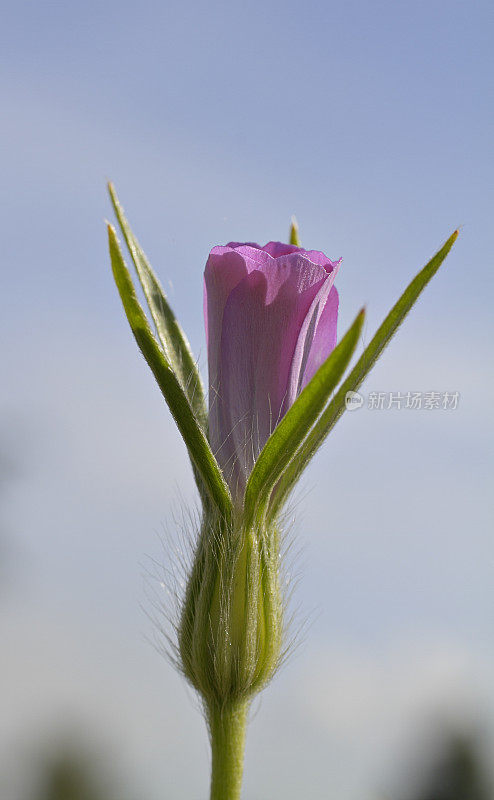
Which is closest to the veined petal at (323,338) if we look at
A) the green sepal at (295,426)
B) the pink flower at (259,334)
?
the pink flower at (259,334)

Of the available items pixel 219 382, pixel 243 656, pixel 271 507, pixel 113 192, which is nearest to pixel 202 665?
pixel 243 656

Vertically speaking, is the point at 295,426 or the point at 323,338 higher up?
the point at 323,338

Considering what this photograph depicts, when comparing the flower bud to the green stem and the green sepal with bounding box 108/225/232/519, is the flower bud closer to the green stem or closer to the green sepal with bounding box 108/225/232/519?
the green stem

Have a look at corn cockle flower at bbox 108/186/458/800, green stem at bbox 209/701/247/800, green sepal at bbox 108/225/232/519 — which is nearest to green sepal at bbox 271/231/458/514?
corn cockle flower at bbox 108/186/458/800

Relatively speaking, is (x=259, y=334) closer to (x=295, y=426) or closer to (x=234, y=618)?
(x=295, y=426)

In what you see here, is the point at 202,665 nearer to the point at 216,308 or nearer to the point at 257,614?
the point at 257,614

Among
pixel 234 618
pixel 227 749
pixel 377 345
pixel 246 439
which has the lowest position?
pixel 227 749

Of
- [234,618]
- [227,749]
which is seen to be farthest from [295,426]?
[227,749]
